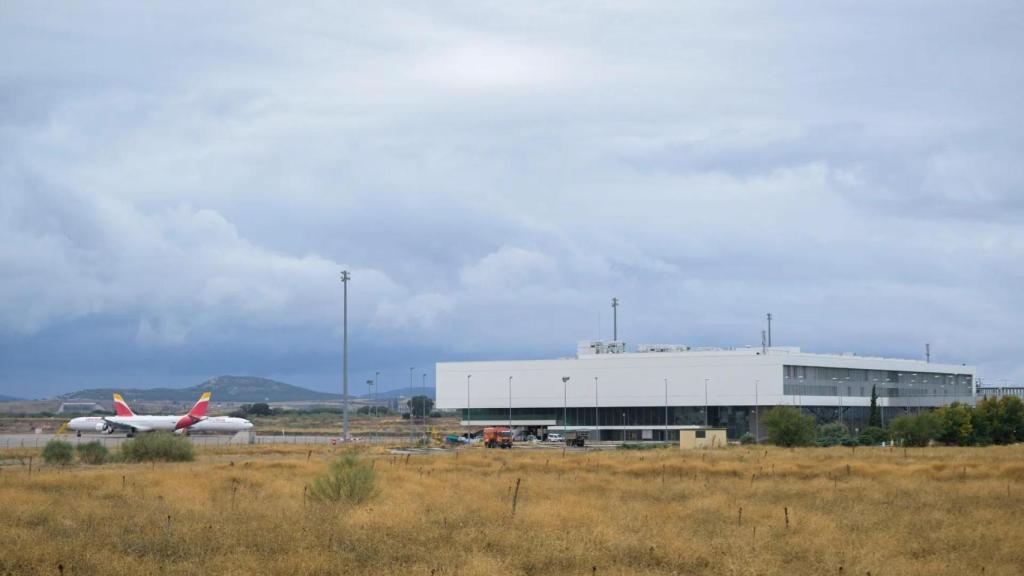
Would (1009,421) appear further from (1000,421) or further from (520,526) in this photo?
(520,526)

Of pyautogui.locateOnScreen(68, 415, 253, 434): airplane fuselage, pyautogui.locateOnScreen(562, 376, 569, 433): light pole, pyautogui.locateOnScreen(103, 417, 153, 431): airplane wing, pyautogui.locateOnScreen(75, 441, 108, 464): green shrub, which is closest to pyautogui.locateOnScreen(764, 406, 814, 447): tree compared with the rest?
pyautogui.locateOnScreen(562, 376, 569, 433): light pole

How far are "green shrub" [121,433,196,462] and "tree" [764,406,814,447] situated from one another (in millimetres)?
46601

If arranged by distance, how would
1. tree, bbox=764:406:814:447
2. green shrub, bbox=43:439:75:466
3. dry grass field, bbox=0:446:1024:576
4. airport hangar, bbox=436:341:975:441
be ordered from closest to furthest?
dry grass field, bbox=0:446:1024:576 < green shrub, bbox=43:439:75:466 < tree, bbox=764:406:814:447 < airport hangar, bbox=436:341:975:441

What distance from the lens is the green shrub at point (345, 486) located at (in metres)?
31.8

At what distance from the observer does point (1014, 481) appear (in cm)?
3978

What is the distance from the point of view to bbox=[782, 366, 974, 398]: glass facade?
416 feet

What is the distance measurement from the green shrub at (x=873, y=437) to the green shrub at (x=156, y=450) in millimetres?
61619

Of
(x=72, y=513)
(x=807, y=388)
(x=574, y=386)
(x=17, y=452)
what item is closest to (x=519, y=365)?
(x=574, y=386)

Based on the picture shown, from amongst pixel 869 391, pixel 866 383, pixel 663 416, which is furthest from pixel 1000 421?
pixel 869 391

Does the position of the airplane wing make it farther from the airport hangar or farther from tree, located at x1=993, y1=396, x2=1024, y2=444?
tree, located at x1=993, y1=396, x2=1024, y2=444

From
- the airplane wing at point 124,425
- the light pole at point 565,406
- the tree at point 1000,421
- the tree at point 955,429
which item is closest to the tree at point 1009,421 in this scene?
the tree at point 1000,421

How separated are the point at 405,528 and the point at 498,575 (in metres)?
6.30

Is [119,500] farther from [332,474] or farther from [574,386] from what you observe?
[574,386]

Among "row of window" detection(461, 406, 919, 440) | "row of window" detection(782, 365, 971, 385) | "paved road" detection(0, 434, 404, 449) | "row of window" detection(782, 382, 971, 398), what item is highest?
"row of window" detection(782, 365, 971, 385)
